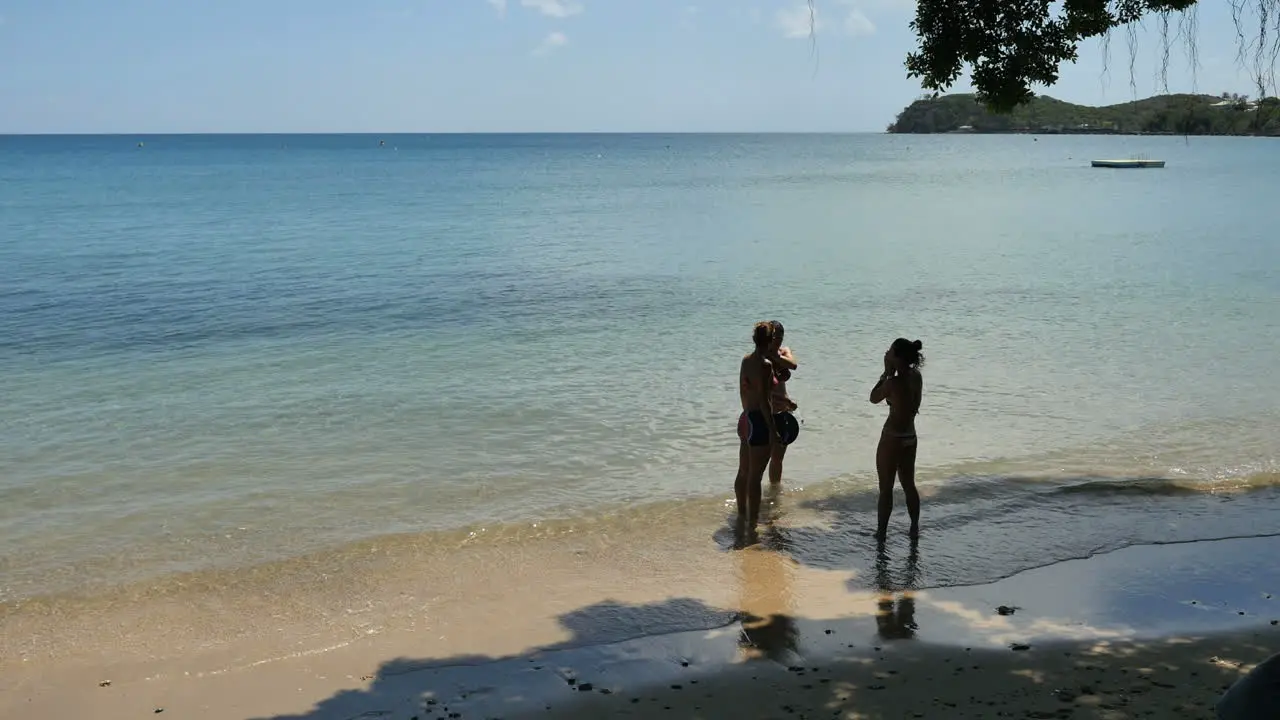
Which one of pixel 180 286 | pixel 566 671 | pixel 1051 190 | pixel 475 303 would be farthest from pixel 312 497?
pixel 1051 190

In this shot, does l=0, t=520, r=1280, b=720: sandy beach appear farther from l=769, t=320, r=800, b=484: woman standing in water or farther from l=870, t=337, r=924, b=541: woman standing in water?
l=769, t=320, r=800, b=484: woman standing in water

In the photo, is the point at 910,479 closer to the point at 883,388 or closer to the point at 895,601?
the point at 883,388

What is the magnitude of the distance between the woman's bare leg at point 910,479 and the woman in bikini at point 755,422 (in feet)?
3.28

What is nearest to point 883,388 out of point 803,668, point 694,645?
point 694,645

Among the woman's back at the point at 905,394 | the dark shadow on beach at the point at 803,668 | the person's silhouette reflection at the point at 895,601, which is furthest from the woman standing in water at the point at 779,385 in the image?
the dark shadow on beach at the point at 803,668

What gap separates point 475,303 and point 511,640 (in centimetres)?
1470

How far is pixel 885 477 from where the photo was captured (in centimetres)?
831

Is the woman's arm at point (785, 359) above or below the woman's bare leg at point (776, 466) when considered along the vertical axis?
above

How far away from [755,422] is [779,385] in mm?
719

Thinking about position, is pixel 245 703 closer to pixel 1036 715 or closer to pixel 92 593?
pixel 92 593

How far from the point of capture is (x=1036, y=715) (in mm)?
5203

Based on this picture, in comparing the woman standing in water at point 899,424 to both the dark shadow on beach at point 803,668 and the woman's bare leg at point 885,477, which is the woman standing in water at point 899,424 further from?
the dark shadow on beach at point 803,668

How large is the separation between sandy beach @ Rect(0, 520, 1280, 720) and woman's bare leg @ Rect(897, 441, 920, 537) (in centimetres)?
29

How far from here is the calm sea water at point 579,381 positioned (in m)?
9.45
